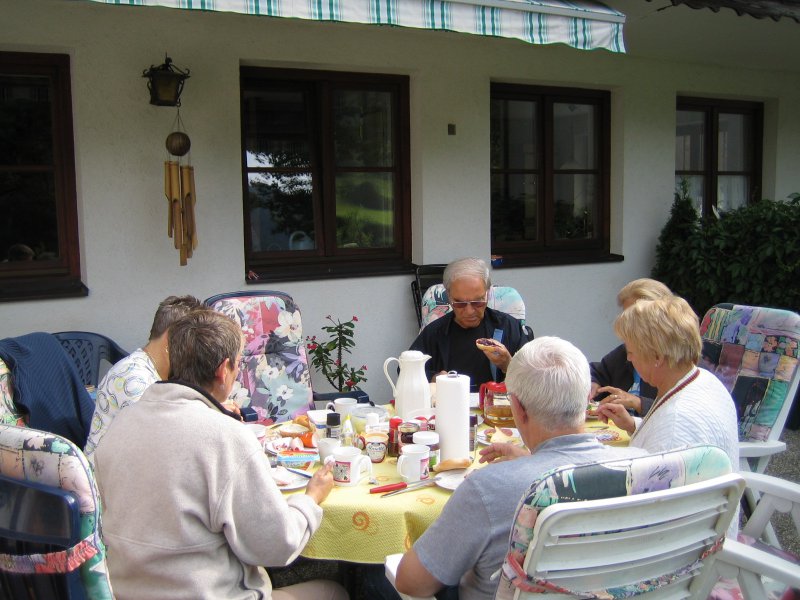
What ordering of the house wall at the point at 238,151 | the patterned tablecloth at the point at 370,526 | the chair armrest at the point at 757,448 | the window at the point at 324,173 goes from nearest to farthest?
the patterned tablecloth at the point at 370,526, the chair armrest at the point at 757,448, the house wall at the point at 238,151, the window at the point at 324,173

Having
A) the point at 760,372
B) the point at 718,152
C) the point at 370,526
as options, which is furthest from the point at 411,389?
the point at 718,152

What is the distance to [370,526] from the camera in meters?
2.15

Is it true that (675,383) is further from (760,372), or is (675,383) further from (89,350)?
(89,350)

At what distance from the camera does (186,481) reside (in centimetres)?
175

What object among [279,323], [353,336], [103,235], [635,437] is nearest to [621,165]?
[353,336]

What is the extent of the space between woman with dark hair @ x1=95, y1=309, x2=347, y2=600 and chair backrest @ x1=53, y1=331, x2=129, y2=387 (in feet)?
8.50

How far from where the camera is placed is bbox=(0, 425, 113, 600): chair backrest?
4.77 feet

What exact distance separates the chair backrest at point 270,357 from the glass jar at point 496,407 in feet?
4.03

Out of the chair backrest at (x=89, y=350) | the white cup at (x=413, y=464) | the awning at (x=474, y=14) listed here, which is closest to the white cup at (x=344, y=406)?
the white cup at (x=413, y=464)

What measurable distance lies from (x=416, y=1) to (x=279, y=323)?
1.75 metres

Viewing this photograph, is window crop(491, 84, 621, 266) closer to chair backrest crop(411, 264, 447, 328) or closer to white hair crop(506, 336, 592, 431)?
chair backrest crop(411, 264, 447, 328)

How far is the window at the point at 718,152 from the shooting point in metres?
6.88

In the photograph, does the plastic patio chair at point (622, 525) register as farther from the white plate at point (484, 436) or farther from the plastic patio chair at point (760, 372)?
the plastic patio chair at point (760, 372)

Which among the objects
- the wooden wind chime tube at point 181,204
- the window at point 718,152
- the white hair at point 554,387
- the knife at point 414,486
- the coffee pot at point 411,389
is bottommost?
the knife at point 414,486
